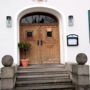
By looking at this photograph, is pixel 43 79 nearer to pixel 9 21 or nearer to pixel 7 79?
pixel 7 79

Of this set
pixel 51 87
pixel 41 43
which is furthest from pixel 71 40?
pixel 51 87

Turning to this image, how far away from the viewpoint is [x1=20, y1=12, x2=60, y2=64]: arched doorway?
7602 mm

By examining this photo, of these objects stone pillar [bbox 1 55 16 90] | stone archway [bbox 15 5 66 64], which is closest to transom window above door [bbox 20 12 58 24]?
stone archway [bbox 15 5 66 64]

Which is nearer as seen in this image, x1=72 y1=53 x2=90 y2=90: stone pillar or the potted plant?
x1=72 y1=53 x2=90 y2=90: stone pillar

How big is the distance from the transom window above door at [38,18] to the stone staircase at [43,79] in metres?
2.46

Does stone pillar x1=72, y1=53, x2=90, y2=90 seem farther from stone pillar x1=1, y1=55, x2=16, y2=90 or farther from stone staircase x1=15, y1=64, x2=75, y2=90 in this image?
stone pillar x1=1, y1=55, x2=16, y2=90

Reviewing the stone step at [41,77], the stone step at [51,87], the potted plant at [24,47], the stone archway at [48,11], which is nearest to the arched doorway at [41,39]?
the stone archway at [48,11]

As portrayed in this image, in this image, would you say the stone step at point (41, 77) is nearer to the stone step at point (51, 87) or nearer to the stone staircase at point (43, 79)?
the stone staircase at point (43, 79)

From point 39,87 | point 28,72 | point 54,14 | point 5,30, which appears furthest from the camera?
point 54,14

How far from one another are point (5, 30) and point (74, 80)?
3555 mm

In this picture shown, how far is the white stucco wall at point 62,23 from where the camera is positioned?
6.98m

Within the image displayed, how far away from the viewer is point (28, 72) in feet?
20.2

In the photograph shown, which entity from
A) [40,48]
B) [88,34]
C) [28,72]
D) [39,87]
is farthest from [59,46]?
[39,87]

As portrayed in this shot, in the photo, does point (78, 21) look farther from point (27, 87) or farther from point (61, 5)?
point (27, 87)
